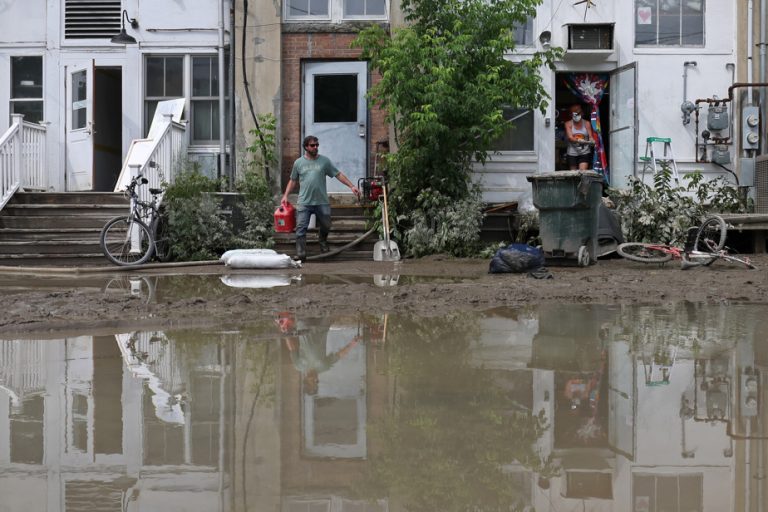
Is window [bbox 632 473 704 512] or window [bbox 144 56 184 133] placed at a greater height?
window [bbox 144 56 184 133]

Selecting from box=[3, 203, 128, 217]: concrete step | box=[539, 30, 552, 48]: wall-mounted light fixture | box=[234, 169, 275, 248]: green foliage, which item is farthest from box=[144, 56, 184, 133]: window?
box=[539, 30, 552, 48]: wall-mounted light fixture

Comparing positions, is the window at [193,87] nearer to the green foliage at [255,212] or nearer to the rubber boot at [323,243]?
the green foliage at [255,212]

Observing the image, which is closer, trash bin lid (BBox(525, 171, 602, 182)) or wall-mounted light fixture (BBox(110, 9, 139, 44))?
trash bin lid (BBox(525, 171, 602, 182))

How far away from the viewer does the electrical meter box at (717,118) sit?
15.2 m

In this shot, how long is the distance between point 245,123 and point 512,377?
1128 centimetres

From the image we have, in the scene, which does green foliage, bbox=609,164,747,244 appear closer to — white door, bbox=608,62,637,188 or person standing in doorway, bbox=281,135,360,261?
white door, bbox=608,62,637,188

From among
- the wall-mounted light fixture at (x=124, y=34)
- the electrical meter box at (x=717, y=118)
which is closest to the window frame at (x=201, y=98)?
the wall-mounted light fixture at (x=124, y=34)

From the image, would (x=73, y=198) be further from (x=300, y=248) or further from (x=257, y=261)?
(x=257, y=261)

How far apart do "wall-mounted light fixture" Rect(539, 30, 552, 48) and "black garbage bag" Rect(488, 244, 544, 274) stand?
5594mm

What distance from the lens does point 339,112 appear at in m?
16.0

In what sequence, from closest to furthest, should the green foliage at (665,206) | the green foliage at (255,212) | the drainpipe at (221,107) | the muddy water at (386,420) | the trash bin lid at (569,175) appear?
the muddy water at (386,420) → the trash bin lid at (569,175) → the green foliage at (665,206) → the green foliage at (255,212) → the drainpipe at (221,107)

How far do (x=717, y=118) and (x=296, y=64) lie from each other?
7.03m

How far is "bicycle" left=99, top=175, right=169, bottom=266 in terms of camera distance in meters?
13.1

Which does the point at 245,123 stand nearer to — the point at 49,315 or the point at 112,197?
the point at 112,197
